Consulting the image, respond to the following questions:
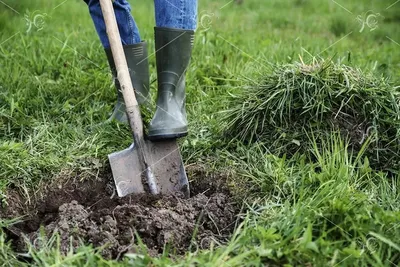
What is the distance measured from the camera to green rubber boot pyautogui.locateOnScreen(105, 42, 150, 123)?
10.5 ft

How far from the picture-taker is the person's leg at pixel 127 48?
3162 millimetres

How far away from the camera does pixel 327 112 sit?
2.77 metres

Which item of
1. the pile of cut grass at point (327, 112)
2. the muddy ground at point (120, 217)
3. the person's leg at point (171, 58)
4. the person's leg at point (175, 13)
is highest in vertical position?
the person's leg at point (175, 13)

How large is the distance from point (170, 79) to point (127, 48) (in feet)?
1.33

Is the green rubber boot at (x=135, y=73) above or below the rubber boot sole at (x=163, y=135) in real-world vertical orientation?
above

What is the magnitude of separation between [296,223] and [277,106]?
764 mm

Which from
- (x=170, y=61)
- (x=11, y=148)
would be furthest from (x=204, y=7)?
(x=11, y=148)

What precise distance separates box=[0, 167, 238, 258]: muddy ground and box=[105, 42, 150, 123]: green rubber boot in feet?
1.84

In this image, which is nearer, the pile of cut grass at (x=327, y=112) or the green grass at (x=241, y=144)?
the green grass at (x=241, y=144)

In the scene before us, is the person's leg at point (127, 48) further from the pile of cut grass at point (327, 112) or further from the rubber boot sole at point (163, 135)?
the pile of cut grass at point (327, 112)

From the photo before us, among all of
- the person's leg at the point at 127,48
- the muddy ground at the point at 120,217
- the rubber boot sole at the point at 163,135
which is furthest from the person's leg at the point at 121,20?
the muddy ground at the point at 120,217

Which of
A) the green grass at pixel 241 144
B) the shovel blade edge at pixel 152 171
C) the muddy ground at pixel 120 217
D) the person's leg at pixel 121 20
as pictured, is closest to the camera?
the green grass at pixel 241 144

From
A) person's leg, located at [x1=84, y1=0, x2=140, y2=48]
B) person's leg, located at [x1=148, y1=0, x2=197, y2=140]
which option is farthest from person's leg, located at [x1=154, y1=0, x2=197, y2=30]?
person's leg, located at [x1=84, y1=0, x2=140, y2=48]

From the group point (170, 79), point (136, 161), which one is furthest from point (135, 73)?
point (136, 161)
